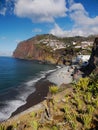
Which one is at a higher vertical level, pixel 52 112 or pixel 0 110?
pixel 52 112

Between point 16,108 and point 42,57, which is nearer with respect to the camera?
point 16,108

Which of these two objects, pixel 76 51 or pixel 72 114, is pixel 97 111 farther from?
pixel 76 51

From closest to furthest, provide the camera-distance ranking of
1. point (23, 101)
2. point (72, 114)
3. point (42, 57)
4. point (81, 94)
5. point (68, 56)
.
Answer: point (72, 114), point (81, 94), point (23, 101), point (68, 56), point (42, 57)

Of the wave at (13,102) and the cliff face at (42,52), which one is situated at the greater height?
the cliff face at (42,52)

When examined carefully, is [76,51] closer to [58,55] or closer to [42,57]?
[58,55]

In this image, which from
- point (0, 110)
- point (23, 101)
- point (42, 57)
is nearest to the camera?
point (0, 110)

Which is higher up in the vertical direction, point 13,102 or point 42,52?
point 42,52

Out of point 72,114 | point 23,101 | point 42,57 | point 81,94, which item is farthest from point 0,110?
point 42,57

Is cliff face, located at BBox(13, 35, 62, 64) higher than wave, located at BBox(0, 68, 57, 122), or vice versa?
cliff face, located at BBox(13, 35, 62, 64)

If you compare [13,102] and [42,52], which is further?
[42,52]

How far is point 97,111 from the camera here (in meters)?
16.6

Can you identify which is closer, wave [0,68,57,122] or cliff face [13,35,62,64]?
wave [0,68,57,122]

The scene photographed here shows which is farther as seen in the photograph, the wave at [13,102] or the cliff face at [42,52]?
the cliff face at [42,52]

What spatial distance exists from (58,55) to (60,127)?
138844 mm
